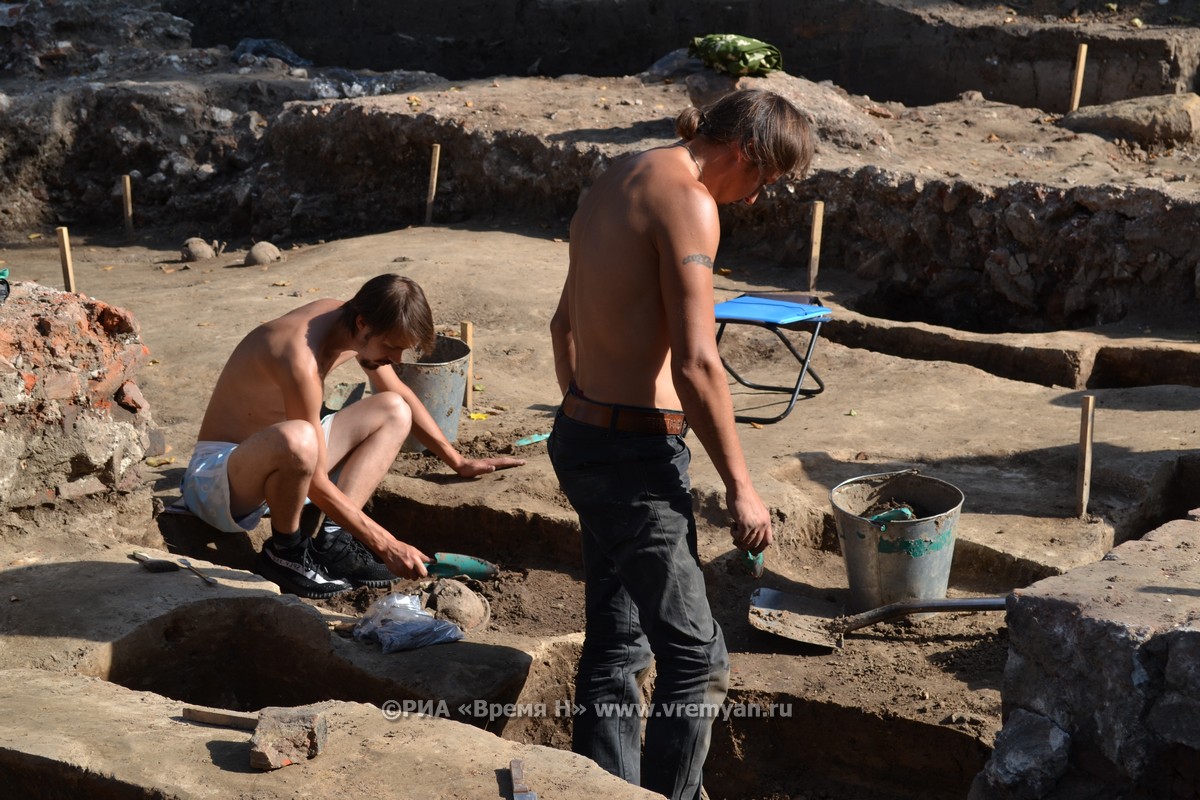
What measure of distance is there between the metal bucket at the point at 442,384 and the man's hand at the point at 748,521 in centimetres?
302

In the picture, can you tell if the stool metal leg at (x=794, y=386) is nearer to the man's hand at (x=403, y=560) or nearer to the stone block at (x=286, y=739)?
the man's hand at (x=403, y=560)

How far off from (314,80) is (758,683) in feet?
38.8

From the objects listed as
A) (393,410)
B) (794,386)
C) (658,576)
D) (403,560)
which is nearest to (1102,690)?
(658,576)

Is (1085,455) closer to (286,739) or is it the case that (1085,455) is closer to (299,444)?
(299,444)

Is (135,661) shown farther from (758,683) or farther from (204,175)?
(204,175)

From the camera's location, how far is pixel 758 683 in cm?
413

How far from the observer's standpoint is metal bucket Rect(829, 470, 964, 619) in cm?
428

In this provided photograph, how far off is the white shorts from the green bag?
23.6ft

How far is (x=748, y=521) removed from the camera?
111 inches

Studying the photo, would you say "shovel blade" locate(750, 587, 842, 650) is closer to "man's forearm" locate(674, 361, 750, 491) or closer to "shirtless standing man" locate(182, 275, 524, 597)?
"shirtless standing man" locate(182, 275, 524, 597)

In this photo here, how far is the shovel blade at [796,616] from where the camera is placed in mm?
4336

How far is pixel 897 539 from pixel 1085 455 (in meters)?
1.08

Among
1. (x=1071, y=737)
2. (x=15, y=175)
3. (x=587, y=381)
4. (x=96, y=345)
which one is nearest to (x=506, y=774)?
(x=587, y=381)

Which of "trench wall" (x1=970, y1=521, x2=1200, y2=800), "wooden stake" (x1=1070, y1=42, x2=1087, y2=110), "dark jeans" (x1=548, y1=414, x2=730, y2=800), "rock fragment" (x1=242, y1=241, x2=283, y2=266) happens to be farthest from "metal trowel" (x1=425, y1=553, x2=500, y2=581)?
"wooden stake" (x1=1070, y1=42, x2=1087, y2=110)
